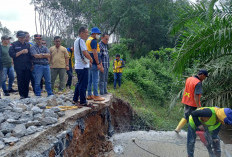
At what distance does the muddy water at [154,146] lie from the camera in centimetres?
498

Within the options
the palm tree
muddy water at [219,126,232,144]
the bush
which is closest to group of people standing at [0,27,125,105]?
the palm tree

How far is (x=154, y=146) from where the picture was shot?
539cm

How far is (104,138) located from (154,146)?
130 centimetres

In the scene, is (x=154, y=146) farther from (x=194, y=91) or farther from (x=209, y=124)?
(x=209, y=124)

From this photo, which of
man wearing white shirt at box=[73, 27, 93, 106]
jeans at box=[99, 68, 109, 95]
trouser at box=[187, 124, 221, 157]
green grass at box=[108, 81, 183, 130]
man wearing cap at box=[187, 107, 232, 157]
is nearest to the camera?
man wearing cap at box=[187, 107, 232, 157]

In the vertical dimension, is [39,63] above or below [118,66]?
above

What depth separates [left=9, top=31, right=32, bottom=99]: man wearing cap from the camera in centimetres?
492

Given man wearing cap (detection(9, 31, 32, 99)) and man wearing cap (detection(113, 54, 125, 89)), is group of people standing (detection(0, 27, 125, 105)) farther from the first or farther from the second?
man wearing cap (detection(113, 54, 125, 89))

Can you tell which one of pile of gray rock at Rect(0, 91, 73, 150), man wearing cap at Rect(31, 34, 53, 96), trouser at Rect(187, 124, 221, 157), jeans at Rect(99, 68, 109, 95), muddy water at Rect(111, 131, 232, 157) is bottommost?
muddy water at Rect(111, 131, 232, 157)

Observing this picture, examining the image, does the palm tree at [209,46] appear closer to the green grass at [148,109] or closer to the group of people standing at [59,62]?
the green grass at [148,109]

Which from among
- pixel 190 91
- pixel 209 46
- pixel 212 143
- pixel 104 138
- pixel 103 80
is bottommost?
pixel 104 138

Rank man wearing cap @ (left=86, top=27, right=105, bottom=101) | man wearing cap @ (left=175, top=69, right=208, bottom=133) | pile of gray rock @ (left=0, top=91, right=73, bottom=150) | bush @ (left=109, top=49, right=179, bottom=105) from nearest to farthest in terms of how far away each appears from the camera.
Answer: pile of gray rock @ (left=0, top=91, right=73, bottom=150), man wearing cap @ (left=175, top=69, right=208, bottom=133), man wearing cap @ (left=86, top=27, right=105, bottom=101), bush @ (left=109, top=49, right=179, bottom=105)

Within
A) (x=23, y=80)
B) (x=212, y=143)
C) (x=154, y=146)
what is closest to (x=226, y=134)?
(x=154, y=146)

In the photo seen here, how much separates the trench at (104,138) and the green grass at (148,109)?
0.36m
